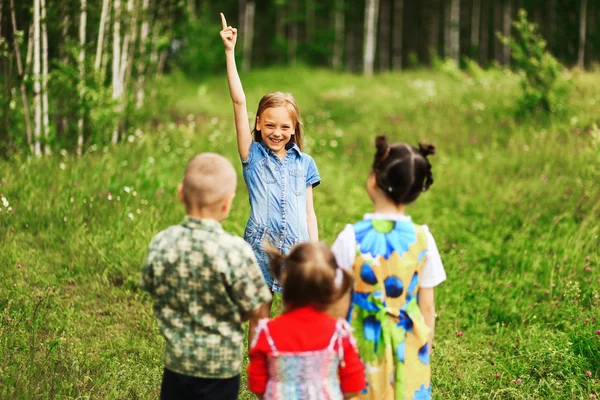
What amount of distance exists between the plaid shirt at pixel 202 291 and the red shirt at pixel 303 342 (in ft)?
0.52

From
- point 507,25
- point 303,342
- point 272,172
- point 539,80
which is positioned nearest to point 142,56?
point 539,80

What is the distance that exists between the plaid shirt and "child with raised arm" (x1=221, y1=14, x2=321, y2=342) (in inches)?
34.1

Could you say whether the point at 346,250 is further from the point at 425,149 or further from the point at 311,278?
the point at 425,149

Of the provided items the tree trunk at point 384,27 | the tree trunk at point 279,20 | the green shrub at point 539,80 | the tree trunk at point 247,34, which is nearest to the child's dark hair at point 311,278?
the green shrub at point 539,80

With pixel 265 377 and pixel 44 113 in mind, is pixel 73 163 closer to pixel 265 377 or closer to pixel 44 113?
pixel 44 113

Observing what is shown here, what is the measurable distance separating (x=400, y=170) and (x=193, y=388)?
3.92 feet

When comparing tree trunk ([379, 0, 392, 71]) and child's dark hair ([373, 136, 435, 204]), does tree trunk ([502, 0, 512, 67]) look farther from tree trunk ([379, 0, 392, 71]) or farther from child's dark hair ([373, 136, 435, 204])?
child's dark hair ([373, 136, 435, 204])

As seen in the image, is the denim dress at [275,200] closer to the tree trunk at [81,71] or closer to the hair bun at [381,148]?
the hair bun at [381,148]

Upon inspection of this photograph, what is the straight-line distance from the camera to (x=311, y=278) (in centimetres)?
219

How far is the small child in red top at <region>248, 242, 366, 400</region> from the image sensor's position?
7.19ft

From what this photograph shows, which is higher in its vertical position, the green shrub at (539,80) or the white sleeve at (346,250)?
the green shrub at (539,80)

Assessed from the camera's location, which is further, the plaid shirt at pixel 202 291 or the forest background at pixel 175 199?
the forest background at pixel 175 199

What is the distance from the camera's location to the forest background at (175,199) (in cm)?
386

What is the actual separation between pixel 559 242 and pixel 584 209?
0.79 metres
